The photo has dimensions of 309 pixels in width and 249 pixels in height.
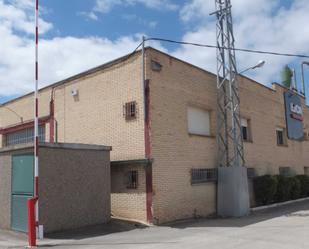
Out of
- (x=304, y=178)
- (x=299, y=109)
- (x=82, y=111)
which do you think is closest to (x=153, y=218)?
(x=82, y=111)

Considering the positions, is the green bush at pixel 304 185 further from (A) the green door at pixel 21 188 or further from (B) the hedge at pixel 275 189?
(A) the green door at pixel 21 188

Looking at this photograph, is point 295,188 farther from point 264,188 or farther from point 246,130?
point 246,130

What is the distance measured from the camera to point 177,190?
51.3ft

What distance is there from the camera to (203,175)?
17266 mm

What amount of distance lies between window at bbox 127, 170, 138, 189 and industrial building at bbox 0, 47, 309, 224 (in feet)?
0.03

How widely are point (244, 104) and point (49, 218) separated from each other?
1256 cm

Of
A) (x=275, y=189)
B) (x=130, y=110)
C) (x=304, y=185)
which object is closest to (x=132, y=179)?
(x=130, y=110)

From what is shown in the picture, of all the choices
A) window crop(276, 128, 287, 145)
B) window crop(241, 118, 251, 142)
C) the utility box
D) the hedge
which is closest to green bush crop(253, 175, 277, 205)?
the hedge

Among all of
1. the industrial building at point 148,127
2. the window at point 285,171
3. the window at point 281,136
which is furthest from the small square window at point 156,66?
the window at point 285,171

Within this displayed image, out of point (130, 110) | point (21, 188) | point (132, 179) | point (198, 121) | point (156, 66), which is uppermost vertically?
point (156, 66)

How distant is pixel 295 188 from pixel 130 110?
41.4 ft

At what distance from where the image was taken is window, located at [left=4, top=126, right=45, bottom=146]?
20356mm

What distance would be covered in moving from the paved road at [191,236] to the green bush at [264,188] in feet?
20.1

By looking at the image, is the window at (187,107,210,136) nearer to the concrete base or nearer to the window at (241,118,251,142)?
the concrete base
